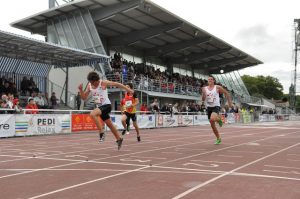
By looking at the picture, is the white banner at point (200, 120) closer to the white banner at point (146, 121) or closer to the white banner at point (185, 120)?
the white banner at point (185, 120)

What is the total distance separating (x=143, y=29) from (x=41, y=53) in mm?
12453

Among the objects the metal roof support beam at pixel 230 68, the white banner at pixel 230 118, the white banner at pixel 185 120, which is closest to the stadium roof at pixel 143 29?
the white banner at pixel 185 120

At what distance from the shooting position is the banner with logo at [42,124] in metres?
18.7

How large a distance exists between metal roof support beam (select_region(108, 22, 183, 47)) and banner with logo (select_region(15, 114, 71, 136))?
55.3ft

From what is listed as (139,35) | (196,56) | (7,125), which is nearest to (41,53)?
(7,125)

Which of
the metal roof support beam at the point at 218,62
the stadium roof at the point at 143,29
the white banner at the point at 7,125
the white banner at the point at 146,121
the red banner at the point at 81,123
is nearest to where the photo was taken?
the white banner at the point at 7,125

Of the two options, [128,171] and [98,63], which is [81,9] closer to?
[98,63]

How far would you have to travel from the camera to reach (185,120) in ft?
109

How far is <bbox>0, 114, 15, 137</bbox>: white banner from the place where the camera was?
17688mm

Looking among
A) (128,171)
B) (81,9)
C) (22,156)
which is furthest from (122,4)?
(128,171)

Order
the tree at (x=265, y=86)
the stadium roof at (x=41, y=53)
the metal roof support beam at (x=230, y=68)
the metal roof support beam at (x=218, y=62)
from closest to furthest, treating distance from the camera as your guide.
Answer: the stadium roof at (x=41, y=53) → the metal roof support beam at (x=218, y=62) → the metal roof support beam at (x=230, y=68) → the tree at (x=265, y=86)

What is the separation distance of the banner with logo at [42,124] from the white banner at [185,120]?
12690 millimetres

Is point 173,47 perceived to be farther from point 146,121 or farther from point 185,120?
point 146,121

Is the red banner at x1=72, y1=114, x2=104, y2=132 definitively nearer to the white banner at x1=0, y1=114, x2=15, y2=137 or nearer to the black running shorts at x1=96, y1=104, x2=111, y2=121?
the white banner at x1=0, y1=114, x2=15, y2=137
